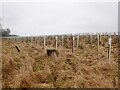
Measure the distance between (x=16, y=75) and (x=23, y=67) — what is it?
1379 mm

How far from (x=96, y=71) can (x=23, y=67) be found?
3137 millimetres

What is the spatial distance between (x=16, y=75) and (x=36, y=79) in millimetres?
783

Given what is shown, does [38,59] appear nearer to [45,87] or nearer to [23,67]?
[23,67]

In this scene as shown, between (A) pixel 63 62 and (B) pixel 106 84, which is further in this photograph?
(A) pixel 63 62

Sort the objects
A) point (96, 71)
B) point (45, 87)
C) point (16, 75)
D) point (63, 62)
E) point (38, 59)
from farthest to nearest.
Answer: point (38, 59) < point (63, 62) < point (96, 71) < point (16, 75) < point (45, 87)

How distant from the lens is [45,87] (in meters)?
10.5

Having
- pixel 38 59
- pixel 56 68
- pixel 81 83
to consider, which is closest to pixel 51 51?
pixel 38 59

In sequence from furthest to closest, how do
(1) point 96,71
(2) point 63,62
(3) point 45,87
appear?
(2) point 63,62
(1) point 96,71
(3) point 45,87

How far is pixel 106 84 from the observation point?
35.1ft

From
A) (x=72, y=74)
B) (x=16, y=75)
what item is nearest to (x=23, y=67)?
(x=16, y=75)

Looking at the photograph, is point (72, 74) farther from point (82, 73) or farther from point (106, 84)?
point (106, 84)

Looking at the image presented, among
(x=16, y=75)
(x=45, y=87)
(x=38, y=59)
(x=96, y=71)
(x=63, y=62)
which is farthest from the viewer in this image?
(x=38, y=59)

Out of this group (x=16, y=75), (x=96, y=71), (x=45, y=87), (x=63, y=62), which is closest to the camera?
(x=45, y=87)

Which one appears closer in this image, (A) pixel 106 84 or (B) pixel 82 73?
(A) pixel 106 84
